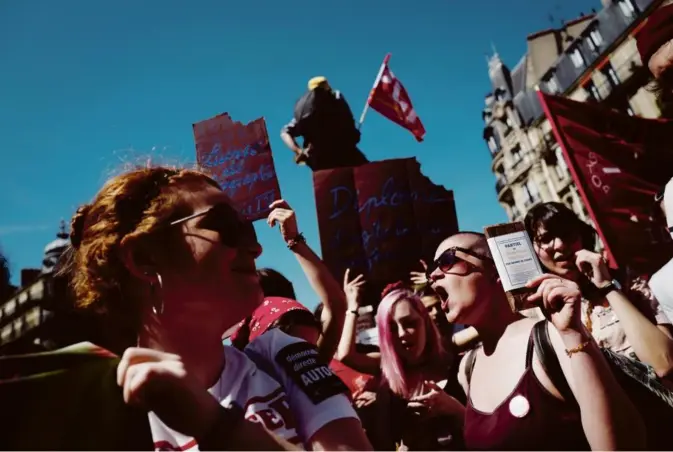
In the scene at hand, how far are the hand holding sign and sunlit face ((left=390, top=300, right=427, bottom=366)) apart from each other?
151 centimetres

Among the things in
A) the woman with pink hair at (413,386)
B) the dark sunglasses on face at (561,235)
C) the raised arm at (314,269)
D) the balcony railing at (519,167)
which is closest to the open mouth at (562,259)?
the dark sunglasses on face at (561,235)

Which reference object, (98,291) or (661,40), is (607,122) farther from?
(98,291)

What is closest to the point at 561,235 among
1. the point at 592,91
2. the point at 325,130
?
the point at 325,130

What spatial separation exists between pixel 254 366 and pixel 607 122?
20.7 ft

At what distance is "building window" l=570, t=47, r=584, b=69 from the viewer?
30.4 meters

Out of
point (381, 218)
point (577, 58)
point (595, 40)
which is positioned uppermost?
point (595, 40)

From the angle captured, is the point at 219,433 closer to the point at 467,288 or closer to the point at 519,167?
the point at 467,288

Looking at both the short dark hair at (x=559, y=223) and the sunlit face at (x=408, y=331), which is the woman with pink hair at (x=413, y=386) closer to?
the sunlit face at (x=408, y=331)

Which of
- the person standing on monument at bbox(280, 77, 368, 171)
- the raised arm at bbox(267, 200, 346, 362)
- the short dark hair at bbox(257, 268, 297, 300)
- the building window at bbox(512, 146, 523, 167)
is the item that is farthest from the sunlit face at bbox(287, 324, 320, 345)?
the building window at bbox(512, 146, 523, 167)

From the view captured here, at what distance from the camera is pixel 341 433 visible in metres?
1.11

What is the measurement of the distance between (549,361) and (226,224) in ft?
4.48

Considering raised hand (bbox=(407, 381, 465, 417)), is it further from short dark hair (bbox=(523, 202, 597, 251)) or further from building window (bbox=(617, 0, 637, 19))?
building window (bbox=(617, 0, 637, 19))

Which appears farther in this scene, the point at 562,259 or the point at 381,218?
the point at 381,218

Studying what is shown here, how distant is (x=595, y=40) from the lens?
29.5 meters
